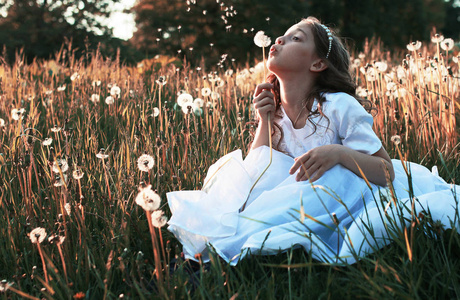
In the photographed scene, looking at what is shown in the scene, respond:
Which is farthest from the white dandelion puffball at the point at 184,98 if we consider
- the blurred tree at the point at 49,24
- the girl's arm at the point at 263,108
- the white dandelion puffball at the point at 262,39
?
the blurred tree at the point at 49,24

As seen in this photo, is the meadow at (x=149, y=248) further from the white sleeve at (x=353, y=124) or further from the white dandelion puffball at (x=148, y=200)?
the white sleeve at (x=353, y=124)

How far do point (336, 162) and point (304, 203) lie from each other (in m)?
0.24

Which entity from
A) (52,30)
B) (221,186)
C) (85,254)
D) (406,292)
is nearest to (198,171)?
(221,186)

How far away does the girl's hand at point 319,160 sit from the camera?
77.1 inches

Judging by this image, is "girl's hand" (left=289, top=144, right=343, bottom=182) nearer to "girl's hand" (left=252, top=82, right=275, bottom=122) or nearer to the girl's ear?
"girl's hand" (left=252, top=82, right=275, bottom=122)

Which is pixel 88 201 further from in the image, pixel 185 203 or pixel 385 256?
pixel 385 256

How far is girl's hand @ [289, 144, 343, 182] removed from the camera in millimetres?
1959

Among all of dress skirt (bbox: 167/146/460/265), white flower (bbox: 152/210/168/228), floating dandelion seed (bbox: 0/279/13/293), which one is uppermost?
white flower (bbox: 152/210/168/228)

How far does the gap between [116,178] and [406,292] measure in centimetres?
150

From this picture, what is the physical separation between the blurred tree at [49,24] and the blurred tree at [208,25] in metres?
2.00

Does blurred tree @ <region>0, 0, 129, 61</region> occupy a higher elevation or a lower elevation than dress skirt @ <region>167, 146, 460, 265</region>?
higher

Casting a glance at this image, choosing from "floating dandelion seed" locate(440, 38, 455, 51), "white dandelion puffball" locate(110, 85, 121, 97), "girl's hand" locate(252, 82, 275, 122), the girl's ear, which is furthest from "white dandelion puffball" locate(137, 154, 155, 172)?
"floating dandelion seed" locate(440, 38, 455, 51)

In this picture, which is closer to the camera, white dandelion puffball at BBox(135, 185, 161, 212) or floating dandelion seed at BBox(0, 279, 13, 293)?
white dandelion puffball at BBox(135, 185, 161, 212)

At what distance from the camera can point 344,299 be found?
4.63ft
